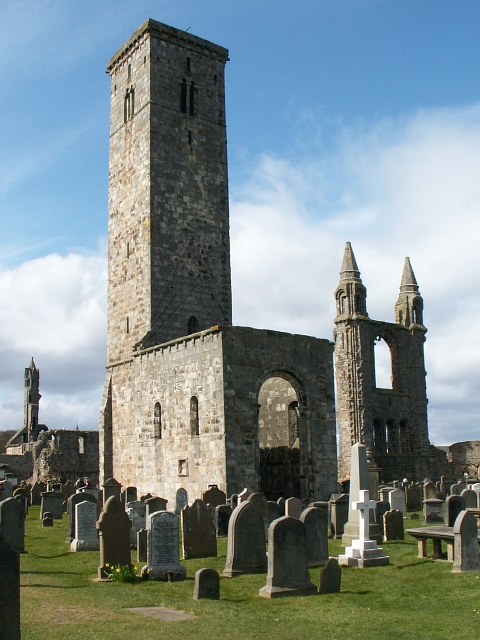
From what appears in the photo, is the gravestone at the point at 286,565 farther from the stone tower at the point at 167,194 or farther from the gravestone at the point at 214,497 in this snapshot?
the stone tower at the point at 167,194

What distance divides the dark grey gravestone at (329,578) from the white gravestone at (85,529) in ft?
22.7

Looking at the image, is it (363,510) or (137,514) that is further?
(137,514)

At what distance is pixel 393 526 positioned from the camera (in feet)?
54.8

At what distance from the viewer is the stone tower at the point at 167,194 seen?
28953mm

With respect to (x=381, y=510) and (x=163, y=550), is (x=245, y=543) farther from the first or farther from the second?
(x=381, y=510)

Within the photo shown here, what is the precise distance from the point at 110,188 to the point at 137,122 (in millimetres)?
3264

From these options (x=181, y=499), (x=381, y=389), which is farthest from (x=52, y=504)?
(x=381, y=389)

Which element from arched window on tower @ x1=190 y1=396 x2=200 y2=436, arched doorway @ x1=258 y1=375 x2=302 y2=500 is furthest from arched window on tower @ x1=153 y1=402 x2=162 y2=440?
arched doorway @ x1=258 y1=375 x2=302 y2=500

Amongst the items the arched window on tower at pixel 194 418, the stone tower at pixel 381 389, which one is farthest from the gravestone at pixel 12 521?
the stone tower at pixel 381 389

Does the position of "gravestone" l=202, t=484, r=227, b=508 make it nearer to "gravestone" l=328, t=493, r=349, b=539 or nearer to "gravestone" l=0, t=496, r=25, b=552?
"gravestone" l=328, t=493, r=349, b=539

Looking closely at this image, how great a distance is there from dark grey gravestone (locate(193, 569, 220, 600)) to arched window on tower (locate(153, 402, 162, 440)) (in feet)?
48.7

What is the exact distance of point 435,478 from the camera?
152 ft

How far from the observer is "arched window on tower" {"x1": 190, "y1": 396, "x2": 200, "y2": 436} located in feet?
77.0

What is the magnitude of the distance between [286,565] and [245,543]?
1832mm
